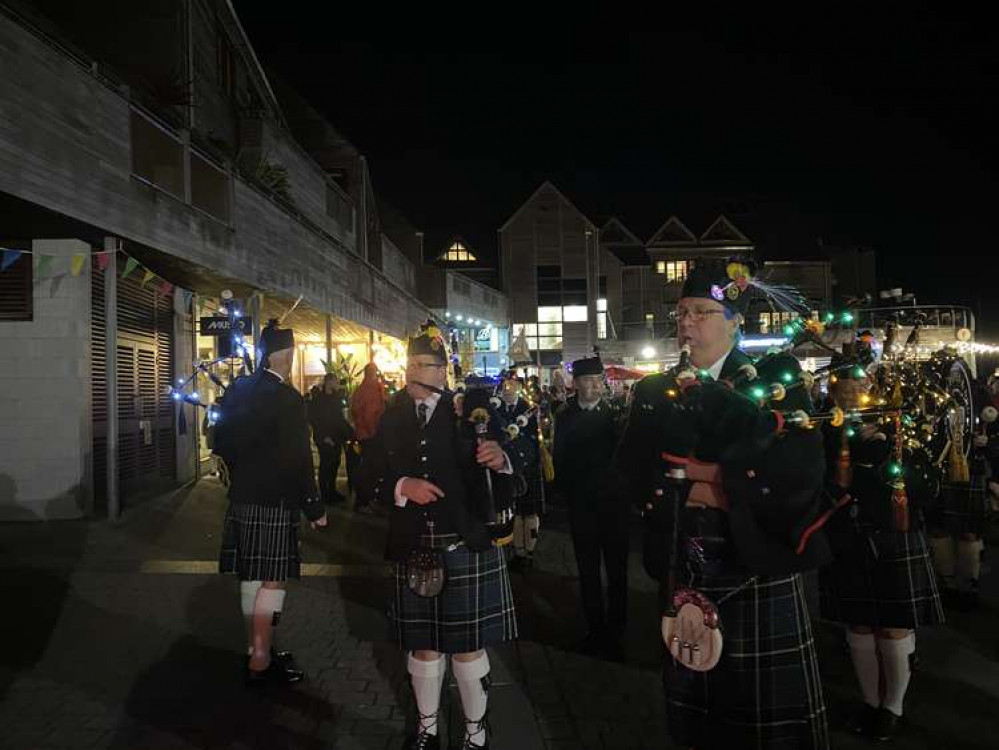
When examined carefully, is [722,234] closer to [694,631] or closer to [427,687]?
[427,687]

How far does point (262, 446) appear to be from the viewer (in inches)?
180

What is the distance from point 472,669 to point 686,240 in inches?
1806

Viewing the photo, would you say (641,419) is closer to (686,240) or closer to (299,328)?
(299,328)

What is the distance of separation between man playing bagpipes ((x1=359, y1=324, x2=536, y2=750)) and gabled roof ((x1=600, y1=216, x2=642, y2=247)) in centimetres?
4562

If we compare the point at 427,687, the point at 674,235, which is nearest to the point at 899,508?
the point at 427,687

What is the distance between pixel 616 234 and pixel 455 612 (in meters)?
46.5

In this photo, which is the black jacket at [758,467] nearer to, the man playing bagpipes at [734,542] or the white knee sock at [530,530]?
Answer: the man playing bagpipes at [734,542]

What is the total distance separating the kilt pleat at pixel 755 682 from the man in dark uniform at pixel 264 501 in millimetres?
2823

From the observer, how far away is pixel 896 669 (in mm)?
3863

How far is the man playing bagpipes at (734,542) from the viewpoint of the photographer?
2.36 metres

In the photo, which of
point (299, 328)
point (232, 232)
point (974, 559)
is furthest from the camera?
point (299, 328)

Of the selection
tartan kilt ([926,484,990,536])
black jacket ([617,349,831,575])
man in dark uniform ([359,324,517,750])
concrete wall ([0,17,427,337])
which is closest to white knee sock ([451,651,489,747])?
man in dark uniform ([359,324,517,750])

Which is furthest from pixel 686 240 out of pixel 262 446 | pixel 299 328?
pixel 262 446

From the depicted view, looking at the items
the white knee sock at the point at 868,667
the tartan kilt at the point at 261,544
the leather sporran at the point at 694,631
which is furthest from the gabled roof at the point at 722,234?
the leather sporran at the point at 694,631
